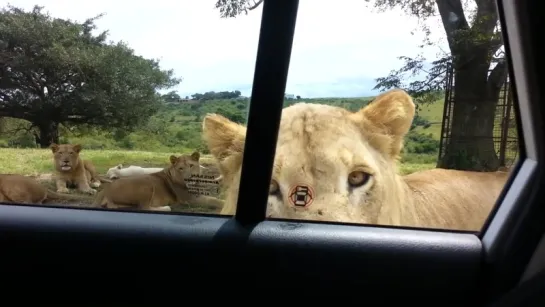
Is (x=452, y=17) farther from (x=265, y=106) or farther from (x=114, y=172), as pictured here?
(x=114, y=172)

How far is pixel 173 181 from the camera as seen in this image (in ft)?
8.32

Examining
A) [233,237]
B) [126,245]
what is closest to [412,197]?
[233,237]

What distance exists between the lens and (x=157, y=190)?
2.56 metres

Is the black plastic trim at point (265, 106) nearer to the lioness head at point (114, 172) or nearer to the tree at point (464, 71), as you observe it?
the tree at point (464, 71)

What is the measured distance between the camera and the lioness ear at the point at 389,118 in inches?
96.4

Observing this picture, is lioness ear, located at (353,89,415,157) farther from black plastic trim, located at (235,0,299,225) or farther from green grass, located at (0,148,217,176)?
green grass, located at (0,148,217,176)

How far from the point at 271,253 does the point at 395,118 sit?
2.27ft

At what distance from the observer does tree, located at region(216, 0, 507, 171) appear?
2.31 metres

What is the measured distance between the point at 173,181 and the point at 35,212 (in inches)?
20.8

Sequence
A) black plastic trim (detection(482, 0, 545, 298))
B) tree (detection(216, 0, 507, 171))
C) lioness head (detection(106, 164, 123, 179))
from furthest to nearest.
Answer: lioness head (detection(106, 164, 123, 179)) < tree (detection(216, 0, 507, 171)) < black plastic trim (detection(482, 0, 545, 298))

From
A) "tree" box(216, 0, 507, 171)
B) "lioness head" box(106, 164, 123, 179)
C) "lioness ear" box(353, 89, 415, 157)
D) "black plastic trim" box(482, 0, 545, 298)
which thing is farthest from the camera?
"lioness head" box(106, 164, 123, 179)

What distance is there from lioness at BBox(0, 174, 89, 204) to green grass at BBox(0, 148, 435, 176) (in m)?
0.03

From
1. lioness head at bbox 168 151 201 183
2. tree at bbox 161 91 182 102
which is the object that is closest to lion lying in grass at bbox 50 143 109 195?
lioness head at bbox 168 151 201 183

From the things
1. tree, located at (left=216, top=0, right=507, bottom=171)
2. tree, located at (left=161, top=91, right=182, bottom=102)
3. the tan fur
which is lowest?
the tan fur
